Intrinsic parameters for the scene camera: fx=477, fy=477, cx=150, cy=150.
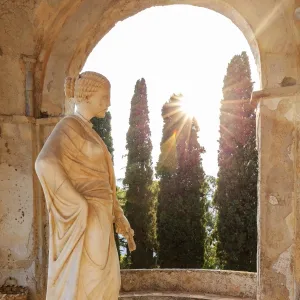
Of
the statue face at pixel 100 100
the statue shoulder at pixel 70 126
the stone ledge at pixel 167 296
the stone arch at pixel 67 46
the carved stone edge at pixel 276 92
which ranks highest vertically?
the stone arch at pixel 67 46

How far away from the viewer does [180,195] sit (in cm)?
1414

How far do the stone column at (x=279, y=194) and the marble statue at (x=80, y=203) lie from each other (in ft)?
6.19

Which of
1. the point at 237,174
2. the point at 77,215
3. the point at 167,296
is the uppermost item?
the point at 237,174

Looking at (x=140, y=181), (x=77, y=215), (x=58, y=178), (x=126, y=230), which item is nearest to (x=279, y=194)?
(x=126, y=230)

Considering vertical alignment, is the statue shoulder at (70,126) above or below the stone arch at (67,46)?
below

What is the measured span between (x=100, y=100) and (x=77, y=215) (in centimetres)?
73

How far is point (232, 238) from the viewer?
13.2 meters

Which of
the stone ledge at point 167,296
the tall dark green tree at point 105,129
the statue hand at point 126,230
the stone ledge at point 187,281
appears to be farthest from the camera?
the tall dark green tree at point 105,129

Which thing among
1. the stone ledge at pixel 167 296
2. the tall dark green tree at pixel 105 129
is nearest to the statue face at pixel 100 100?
the stone ledge at pixel 167 296

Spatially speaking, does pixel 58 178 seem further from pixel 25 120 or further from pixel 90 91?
pixel 25 120

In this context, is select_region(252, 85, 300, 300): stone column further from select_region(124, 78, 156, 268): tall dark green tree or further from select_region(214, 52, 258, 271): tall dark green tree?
select_region(124, 78, 156, 268): tall dark green tree

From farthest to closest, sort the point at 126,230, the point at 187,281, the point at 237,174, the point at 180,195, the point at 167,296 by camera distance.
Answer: the point at 180,195, the point at 237,174, the point at 187,281, the point at 167,296, the point at 126,230

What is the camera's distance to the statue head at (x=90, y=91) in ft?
9.63

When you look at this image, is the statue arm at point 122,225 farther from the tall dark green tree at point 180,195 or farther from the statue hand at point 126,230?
the tall dark green tree at point 180,195
